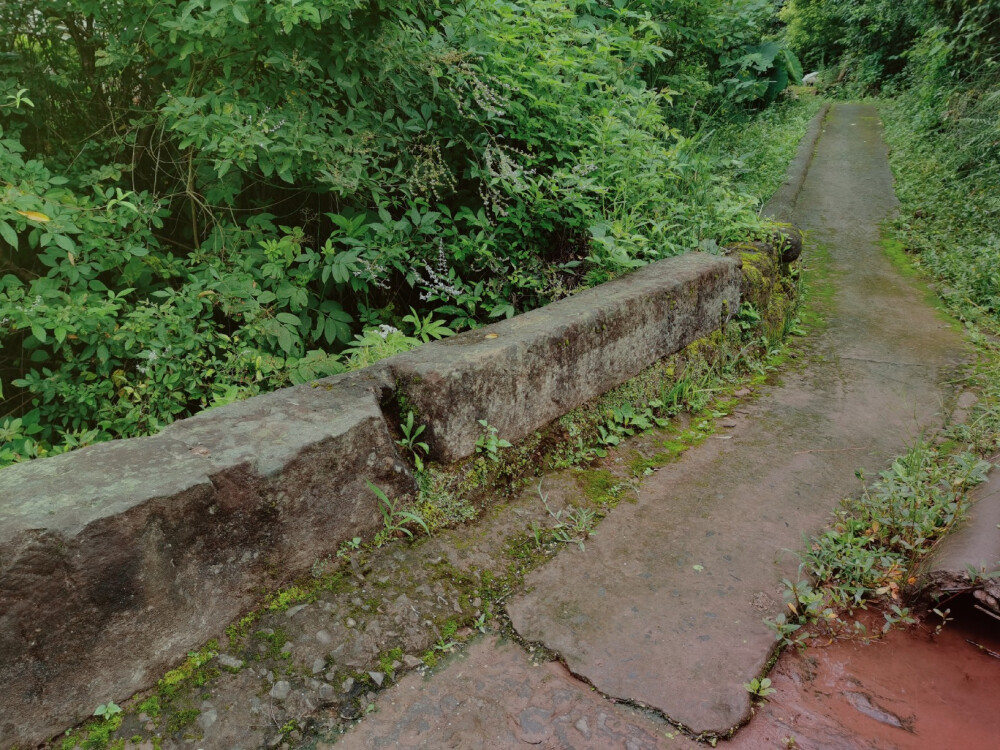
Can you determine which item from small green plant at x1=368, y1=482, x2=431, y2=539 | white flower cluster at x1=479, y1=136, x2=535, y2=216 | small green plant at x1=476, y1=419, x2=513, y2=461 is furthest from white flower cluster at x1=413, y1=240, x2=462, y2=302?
small green plant at x1=368, y1=482, x2=431, y2=539

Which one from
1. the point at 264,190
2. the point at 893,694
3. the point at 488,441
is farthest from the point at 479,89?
the point at 893,694

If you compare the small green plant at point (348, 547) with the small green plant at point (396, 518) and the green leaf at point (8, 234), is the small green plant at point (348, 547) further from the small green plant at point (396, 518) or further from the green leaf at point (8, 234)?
the green leaf at point (8, 234)

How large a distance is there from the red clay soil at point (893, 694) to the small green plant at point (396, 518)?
3.35 ft

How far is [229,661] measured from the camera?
153 centimetres

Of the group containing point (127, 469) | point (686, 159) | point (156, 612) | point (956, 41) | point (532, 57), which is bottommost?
point (156, 612)

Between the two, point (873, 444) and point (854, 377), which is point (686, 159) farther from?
point (873, 444)

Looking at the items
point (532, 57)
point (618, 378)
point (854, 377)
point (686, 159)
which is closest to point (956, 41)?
point (686, 159)

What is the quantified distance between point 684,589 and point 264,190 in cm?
255

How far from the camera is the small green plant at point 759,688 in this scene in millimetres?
1579

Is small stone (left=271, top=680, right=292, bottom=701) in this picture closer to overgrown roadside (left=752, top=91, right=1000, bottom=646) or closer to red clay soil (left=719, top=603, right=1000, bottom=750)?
red clay soil (left=719, top=603, right=1000, bottom=750)

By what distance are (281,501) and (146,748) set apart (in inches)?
23.6

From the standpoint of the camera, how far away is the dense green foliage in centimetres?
225

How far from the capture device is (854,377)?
11.4ft

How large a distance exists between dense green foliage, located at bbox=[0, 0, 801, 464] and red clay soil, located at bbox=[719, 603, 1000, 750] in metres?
1.73
